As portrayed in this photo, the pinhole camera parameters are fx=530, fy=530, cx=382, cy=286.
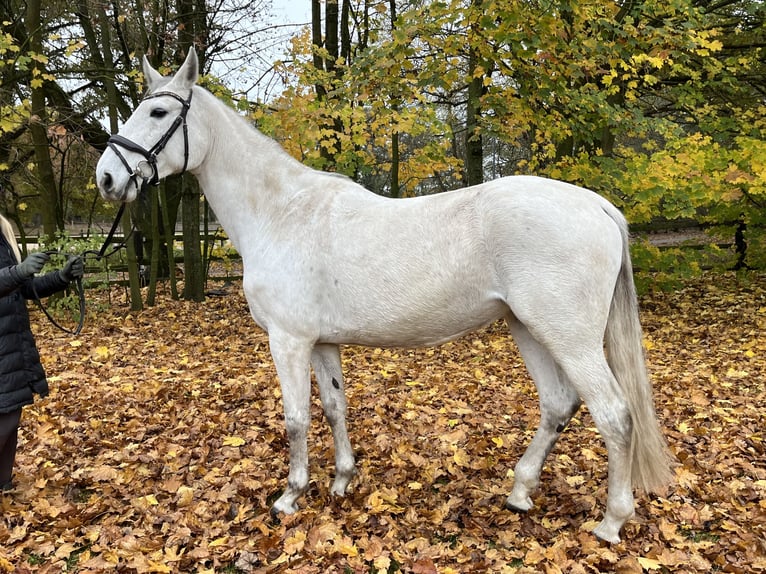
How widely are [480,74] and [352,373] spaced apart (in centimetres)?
451

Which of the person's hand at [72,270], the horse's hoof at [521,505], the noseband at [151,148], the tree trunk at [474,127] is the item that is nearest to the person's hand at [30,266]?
the person's hand at [72,270]

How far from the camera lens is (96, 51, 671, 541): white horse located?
108 inches

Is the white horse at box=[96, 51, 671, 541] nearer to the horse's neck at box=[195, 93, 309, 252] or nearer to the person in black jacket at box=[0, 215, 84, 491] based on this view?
the horse's neck at box=[195, 93, 309, 252]

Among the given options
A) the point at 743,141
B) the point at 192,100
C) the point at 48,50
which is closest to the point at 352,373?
the point at 192,100

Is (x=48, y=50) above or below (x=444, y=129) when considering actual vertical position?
above

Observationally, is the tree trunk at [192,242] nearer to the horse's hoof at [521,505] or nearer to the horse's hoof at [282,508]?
the horse's hoof at [282,508]

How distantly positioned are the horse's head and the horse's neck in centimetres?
16

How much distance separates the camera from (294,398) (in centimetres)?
325

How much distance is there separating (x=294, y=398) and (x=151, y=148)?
1.71m

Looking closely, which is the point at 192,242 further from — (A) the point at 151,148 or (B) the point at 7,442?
(A) the point at 151,148

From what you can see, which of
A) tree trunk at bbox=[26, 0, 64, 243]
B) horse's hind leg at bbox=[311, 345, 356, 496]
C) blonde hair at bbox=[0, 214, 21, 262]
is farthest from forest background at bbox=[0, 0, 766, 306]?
horse's hind leg at bbox=[311, 345, 356, 496]

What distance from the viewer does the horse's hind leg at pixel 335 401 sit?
138 inches

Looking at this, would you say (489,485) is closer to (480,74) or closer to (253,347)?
(253,347)

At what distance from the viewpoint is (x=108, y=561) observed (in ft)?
9.37
